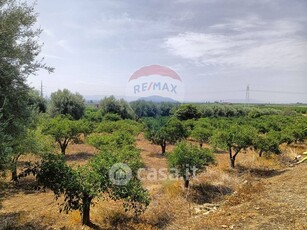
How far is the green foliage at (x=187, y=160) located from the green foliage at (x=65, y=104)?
28.3 meters

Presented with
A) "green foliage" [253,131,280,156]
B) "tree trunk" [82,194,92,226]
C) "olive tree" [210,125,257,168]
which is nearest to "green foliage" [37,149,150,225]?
"tree trunk" [82,194,92,226]

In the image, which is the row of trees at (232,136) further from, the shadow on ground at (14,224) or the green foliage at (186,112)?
the green foliage at (186,112)

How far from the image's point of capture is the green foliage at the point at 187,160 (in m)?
12.4

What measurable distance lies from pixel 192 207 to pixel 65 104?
105 feet

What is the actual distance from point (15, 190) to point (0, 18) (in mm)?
8925

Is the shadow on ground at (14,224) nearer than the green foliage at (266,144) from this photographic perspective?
Yes

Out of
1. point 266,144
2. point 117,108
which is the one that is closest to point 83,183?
point 266,144

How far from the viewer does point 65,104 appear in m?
38.6

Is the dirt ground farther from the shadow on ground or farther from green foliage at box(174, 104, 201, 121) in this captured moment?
green foliage at box(174, 104, 201, 121)

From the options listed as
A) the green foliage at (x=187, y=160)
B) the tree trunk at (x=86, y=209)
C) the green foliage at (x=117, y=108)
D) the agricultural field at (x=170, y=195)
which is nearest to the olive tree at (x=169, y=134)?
the agricultural field at (x=170, y=195)

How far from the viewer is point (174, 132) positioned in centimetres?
2248

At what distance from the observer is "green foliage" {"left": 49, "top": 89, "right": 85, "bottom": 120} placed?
38.2 m

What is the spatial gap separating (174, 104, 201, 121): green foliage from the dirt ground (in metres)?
33.6

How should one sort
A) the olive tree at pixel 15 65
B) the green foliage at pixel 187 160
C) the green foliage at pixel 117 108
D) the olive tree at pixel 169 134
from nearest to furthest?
1. the olive tree at pixel 15 65
2. the green foliage at pixel 187 160
3. the olive tree at pixel 169 134
4. the green foliage at pixel 117 108
